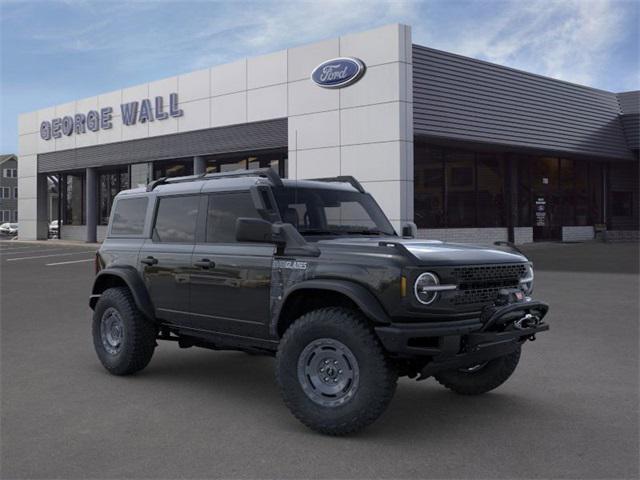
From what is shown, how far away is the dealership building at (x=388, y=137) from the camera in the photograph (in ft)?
72.0

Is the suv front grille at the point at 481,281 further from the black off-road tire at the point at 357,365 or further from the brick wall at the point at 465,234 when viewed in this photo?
the brick wall at the point at 465,234

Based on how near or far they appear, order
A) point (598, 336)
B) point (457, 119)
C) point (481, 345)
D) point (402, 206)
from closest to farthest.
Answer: point (481, 345) → point (598, 336) → point (402, 206) → point (457, 119)

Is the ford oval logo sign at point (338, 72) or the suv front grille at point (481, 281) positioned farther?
the ford oval logo sign at point (338, 72)

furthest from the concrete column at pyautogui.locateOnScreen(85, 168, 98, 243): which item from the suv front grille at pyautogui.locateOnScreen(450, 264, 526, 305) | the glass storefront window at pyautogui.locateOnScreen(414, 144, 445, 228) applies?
the suv front grille at pyautogui.locateOnScreen(450, 264, 526, 305)

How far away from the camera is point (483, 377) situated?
5.61 m

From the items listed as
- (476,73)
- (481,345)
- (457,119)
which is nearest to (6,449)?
(481,345)

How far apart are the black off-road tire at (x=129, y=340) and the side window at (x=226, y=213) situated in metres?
1.20

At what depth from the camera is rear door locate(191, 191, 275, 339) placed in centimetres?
523

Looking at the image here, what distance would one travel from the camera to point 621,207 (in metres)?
35.2

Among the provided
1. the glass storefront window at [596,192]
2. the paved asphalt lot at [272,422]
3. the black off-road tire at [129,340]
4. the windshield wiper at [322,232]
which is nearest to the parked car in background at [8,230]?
the glass storefront window at [596,192]

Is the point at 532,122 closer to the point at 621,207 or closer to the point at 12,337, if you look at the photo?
the point at 621,207

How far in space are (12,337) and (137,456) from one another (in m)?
5.23

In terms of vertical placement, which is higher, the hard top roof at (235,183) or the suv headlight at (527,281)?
the hard top roof at (235,183)

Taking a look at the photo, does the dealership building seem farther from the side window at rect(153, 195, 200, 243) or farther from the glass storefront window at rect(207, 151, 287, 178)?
the side window at rect(153, 195, 200, 243)
